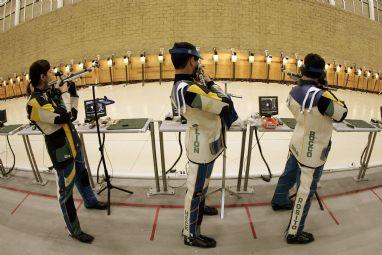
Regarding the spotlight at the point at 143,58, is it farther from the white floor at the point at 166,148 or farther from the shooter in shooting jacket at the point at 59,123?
the shooter in shooting jacket at the point at 59,123

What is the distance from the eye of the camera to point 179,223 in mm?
3439

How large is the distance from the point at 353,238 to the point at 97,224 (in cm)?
312

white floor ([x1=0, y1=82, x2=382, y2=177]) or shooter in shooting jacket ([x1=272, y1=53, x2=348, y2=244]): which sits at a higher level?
shooter in shooting jacket ([x1=272, y1=53, x2=348, y2=244])

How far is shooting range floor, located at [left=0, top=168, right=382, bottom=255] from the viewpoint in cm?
304

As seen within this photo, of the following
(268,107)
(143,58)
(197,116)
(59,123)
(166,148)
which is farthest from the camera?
(143,58)

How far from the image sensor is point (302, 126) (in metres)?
2.62

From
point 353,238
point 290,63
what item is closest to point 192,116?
point 353,238

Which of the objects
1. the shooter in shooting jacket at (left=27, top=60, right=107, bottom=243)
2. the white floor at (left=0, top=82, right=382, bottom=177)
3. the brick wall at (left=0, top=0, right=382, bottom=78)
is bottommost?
the white floor at (left=0, top=82, right=382, bottom=177)

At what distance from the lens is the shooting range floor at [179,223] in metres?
3.04

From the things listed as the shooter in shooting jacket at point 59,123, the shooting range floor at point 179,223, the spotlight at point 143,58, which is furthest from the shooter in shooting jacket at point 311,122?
the spotlight at point 143,58

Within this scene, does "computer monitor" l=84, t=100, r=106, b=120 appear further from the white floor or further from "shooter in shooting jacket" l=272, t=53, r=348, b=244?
"shooter in shooting jacket" l=272, t=53, r=348, b=244

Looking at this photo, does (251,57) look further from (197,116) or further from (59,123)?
(59,123)

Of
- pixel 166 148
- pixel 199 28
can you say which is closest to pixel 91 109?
pixel 166 148

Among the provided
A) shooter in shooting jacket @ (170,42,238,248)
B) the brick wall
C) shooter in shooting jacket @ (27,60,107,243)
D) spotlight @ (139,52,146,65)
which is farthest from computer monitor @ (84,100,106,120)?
the brick wall
